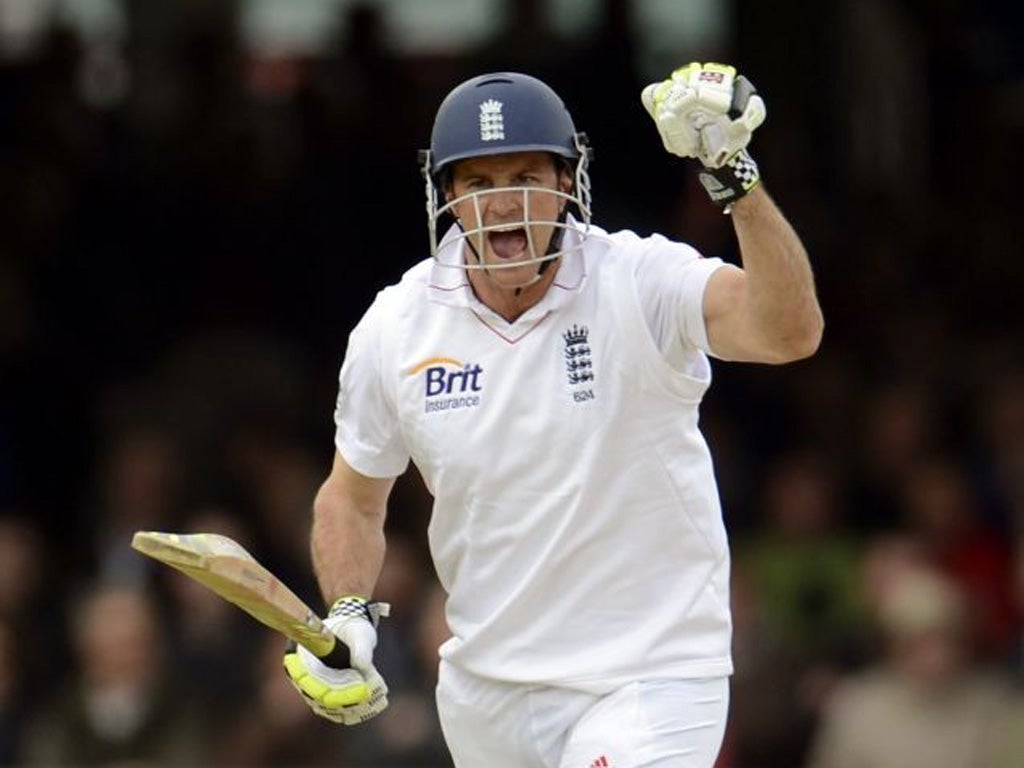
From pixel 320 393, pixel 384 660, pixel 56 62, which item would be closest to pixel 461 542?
pixel 384 660

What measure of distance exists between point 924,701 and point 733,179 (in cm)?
396

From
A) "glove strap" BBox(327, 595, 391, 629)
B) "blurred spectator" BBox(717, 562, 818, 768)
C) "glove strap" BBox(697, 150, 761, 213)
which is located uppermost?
"glove strap" BBox(697, 150, 761, 213)

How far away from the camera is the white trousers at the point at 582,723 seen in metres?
5.48

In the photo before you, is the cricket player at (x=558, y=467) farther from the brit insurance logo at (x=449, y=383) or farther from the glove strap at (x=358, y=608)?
the glove strap at (x=358, y=608)

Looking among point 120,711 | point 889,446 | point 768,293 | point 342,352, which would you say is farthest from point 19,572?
point 768,293

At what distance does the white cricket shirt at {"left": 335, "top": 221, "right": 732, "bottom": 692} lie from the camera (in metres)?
5.57

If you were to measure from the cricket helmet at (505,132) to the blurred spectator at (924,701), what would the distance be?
3.41 m

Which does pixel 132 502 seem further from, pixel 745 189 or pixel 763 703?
pixel 745 189

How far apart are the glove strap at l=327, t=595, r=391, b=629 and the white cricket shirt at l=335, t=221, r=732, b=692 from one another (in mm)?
281

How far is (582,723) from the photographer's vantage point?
5.59 m

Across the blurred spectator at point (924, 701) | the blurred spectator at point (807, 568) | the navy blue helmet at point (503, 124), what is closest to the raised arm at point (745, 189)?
the navy blue helmet at point (503, 124)

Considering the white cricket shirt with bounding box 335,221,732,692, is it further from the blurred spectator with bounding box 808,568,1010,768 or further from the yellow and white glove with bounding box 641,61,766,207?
the blurred spectator with bounding box 808,568,1010,768

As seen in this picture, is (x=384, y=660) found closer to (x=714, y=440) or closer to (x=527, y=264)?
(x=714, y=440)

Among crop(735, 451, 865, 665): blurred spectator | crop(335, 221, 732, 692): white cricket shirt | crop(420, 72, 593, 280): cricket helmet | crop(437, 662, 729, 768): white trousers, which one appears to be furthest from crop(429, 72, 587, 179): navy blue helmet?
crop(735, 451, 865, 665): blurred spectator
